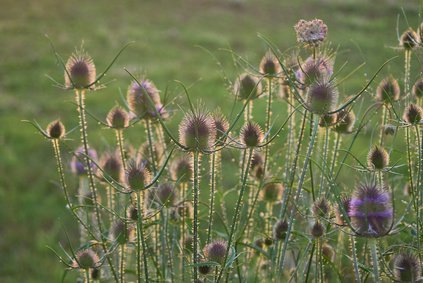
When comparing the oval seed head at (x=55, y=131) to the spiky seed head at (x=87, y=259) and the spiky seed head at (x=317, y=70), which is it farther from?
the spiky seed head at (x=317, y=70)

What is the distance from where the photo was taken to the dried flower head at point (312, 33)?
5.16 ft

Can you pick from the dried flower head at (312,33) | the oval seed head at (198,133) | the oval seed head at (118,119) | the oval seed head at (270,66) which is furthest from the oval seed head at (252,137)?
the oval seed head at (118,119)

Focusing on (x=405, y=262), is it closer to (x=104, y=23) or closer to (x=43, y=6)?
(x=104, y=23)

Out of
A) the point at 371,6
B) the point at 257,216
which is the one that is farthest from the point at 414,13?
the point at 257,216

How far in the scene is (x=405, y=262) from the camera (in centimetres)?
137

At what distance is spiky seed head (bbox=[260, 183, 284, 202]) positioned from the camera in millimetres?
2084

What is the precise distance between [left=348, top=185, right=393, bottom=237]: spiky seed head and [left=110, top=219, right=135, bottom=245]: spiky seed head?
0.61 m

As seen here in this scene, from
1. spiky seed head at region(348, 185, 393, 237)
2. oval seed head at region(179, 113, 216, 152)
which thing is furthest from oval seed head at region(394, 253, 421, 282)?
oval seed head at region(179, 113, 216, 152)

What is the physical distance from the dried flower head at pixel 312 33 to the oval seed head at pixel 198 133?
32 centimetres

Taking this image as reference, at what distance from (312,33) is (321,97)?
19 cm

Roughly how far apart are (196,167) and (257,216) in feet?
2.04

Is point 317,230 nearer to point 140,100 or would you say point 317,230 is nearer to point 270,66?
point 270,66

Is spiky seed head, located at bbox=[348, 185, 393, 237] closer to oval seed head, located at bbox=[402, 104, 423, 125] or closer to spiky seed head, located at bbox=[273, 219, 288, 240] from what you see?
oval seed head, located at bbox=[402, 104, 423, 125]

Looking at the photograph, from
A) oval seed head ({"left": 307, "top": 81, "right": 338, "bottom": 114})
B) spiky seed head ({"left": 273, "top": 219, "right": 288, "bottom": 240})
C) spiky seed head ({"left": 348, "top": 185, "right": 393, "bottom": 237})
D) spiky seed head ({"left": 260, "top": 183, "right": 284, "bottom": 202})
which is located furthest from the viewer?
spiky seed head ({"left": 260, "top": 183, "right": 284, "bottom": 202})
